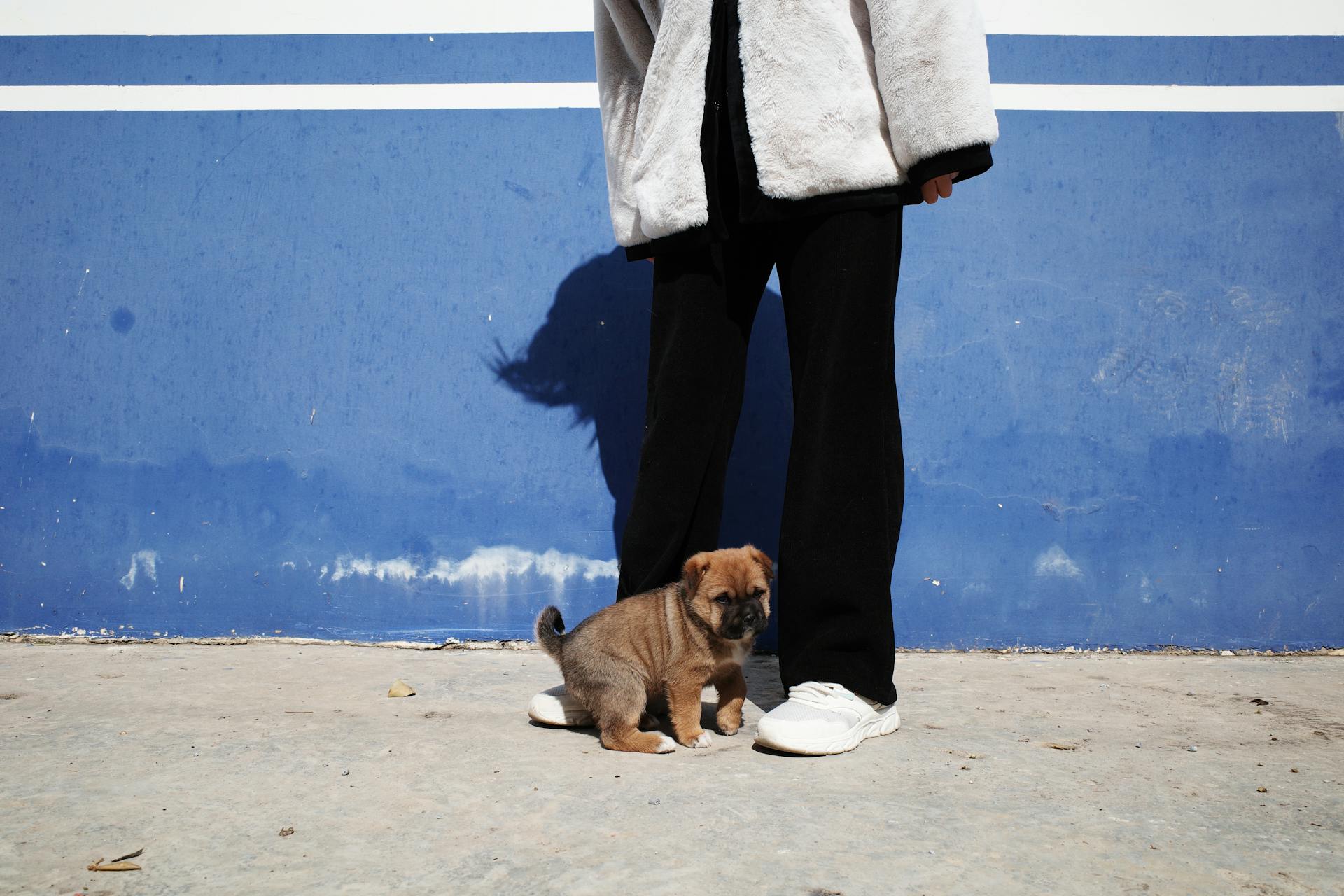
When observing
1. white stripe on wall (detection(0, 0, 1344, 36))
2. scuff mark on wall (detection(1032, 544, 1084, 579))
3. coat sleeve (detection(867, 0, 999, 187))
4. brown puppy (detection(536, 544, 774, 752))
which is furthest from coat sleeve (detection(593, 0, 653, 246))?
scuff mark on wall (detection(1032, 544, 1084, 579))

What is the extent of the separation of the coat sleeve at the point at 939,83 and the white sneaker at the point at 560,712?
164 cm

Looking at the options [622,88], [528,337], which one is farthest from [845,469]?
[528,337]

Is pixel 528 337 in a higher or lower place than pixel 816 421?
higher

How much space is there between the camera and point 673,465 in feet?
8.59

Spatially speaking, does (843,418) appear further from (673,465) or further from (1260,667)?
(1260,667)

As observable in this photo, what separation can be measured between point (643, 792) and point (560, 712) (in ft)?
1.95

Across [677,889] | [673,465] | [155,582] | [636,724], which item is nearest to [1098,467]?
[673,465]

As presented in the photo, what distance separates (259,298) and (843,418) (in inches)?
91.3

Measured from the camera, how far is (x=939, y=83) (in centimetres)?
224

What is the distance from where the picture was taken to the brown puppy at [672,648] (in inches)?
94.1

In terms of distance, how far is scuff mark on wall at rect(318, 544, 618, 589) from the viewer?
3480mm

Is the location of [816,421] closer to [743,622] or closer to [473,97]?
[743,622]

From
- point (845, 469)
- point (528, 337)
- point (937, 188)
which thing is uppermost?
point (937, 188)

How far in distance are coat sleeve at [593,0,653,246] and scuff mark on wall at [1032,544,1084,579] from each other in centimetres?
188
